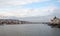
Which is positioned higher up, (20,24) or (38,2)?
(38,2)

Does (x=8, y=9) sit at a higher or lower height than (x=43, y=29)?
higher

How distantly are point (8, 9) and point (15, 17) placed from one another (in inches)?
12.3

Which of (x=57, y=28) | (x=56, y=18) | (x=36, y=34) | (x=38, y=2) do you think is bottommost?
(x=36, y=34)

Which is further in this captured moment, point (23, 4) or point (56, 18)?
point (23, 4)

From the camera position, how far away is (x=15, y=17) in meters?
2.51

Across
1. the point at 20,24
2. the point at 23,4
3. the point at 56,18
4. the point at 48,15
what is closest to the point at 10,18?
the point at 20,24

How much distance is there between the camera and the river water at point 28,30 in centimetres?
251

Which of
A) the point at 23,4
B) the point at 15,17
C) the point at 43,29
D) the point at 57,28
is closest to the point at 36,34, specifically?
the point at 43,29

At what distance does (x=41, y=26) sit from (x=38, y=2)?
26.6 inches

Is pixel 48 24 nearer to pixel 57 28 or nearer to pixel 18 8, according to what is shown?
pixel 57 28

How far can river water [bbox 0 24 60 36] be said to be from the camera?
251cm

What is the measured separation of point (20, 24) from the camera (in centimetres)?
248

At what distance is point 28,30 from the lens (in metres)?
2.69

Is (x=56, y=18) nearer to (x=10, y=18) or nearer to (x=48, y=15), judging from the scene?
(x=48, y=15)
